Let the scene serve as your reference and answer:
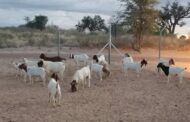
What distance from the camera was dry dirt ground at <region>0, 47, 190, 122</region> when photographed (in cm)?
1584

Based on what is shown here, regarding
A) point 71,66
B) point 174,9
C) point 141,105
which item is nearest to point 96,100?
point 141,105

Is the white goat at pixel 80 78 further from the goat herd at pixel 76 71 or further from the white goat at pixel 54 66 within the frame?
the white goat at pixel 54 66

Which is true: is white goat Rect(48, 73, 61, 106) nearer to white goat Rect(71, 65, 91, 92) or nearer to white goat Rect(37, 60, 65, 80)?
white goat Rect(71, 65, 91, 92)

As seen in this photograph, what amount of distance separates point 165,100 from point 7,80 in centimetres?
869

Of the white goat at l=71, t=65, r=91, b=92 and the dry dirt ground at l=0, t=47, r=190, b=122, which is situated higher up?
the white goat at l=71, t=65, r=91, b=92

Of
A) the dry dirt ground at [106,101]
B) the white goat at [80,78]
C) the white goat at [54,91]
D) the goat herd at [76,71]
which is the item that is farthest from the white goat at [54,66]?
the white goat at [54,91]

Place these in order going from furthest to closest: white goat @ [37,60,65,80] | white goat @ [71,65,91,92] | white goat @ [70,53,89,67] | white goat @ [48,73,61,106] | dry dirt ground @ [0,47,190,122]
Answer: white goat @ [70,53,89,67] < white goat @ [37,60,65,80] < white goat @ [71,65,91,92] < white goat @ [48,73,61,106] < dry dirt ground @ [0,47,190,122]

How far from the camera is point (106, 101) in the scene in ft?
61.2

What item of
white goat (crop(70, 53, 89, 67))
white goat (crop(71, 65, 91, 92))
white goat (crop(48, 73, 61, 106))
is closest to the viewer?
white goat (crop(48, 73, 61, 106))

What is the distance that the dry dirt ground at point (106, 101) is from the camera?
52.0 feet

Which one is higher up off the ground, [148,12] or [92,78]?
[148,12]

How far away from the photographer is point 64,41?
56656 millimetres

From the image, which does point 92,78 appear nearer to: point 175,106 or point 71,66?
point 71,66

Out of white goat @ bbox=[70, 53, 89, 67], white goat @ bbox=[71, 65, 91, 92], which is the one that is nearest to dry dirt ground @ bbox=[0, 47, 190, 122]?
white goat @ bbox=[71, 65, 91, 92]
